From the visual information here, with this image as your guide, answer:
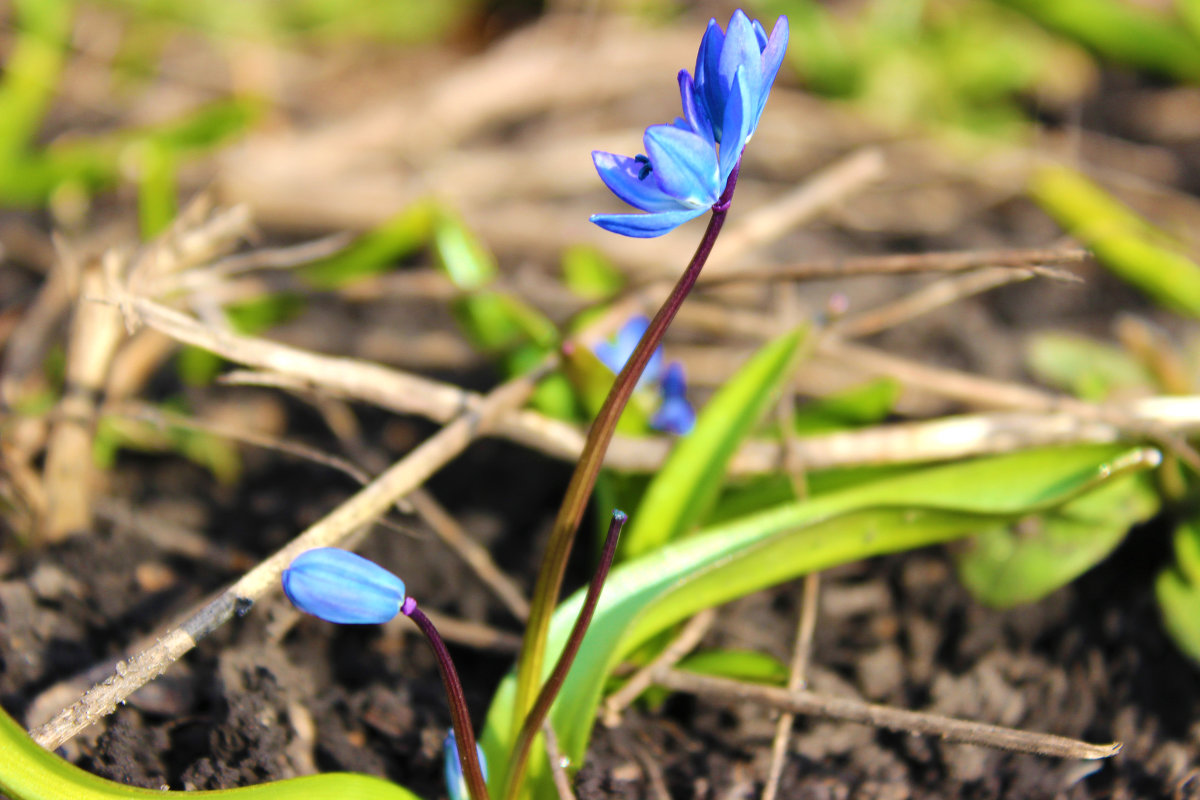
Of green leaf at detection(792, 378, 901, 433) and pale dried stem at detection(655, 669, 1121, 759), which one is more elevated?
green leaf at detection(792, 378, 901, 433)

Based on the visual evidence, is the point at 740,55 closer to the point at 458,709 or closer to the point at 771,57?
the point at 771,57

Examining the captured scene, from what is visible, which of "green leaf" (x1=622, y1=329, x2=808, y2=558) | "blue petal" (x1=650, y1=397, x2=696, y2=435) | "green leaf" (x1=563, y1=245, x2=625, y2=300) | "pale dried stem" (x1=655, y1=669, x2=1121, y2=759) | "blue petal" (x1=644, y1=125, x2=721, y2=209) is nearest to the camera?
"blue petal" (x1=644, y1=125, x2=721, y2=209)

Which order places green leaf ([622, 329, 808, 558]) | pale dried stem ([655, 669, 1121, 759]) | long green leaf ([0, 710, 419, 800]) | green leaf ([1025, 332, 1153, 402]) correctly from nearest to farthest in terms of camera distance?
long green leaf ([0, 710, 419, 800]) < pale dried stem ([655, 669, 1121, 759]) < green leaf ([622, 329, 808, 558]) < green leaf ([1025, 332, 1153, 402])

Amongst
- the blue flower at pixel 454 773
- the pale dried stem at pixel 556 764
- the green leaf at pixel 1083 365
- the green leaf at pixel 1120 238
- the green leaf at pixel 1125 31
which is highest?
the green leaf at pixel 1125 31

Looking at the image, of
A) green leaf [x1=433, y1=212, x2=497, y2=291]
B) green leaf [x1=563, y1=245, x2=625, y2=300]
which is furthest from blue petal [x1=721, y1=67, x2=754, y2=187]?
green leaf [x1=563, y1=245, x2=625, y2=300]

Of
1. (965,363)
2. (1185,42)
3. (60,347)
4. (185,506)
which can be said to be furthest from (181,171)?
(1185,42)

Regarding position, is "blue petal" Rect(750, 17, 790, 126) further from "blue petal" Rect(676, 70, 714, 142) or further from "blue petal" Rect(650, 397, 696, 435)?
"blue petal" Rect(650, 397, 696, 435)

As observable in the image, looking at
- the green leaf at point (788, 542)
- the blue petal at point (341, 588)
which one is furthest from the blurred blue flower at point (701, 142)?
the green leaf at point (788, 542)

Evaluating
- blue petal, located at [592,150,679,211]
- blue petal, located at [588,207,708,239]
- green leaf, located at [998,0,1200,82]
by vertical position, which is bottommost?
blue petal, located at [588,207,708,239]

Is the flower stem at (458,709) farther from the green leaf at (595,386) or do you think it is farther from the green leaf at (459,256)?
the green leaf at (459,256)
